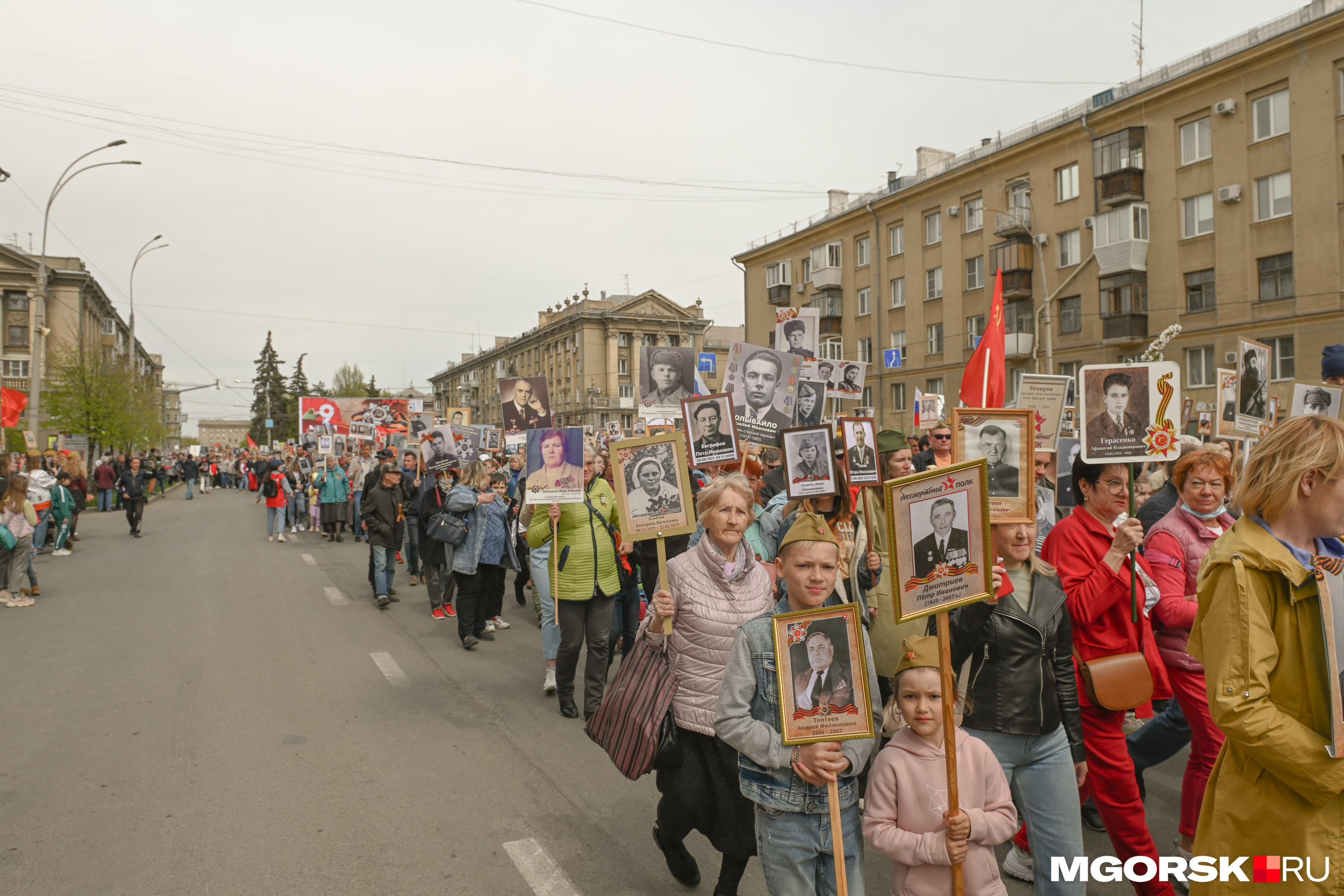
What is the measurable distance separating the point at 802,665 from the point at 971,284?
3944 cm

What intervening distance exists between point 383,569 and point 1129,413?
9.70 meters

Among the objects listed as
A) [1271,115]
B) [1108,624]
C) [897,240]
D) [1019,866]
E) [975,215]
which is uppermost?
[897,240]

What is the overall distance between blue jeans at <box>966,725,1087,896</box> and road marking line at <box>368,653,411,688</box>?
5.58 m

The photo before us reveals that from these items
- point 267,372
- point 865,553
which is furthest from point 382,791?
point 267,372

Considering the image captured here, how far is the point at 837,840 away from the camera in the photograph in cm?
282

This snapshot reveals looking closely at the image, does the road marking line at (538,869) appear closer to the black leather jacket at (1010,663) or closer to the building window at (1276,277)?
the black leather jacket at (1010,663)

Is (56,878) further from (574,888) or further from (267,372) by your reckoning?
(267,372)

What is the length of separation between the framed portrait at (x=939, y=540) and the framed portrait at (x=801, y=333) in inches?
343

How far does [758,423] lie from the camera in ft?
28.9

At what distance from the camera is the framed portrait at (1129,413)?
425 cm

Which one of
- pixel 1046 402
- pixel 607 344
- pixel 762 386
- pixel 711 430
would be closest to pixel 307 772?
pixel 711 430

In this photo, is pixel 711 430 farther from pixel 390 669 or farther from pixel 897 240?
pixel 897 240

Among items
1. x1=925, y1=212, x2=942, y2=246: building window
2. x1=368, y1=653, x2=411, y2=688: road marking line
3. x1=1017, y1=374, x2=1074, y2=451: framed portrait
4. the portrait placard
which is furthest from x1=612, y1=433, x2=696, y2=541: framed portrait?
x1=925, y1=212, x2=942, y2=246: building window

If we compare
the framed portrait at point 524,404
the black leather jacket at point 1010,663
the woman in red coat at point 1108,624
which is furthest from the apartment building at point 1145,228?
the black leather jacket at point 1010,663
